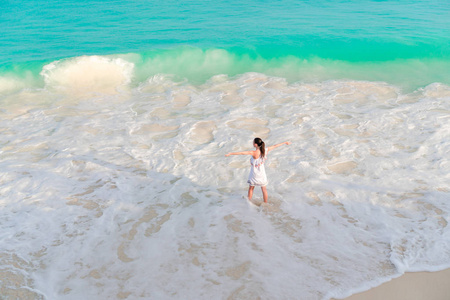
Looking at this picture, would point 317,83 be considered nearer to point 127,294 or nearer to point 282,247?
point 282,247

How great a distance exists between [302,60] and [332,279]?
549 inches

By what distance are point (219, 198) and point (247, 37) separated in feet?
47.4

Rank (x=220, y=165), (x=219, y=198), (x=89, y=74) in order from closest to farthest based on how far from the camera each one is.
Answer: (x=219, y=198), (x=220, y=165), (x=89, y=74)

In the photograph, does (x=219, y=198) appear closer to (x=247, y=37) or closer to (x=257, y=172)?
(x=257, y=172)

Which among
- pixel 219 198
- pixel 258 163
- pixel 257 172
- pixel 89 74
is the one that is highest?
pixel 258 163

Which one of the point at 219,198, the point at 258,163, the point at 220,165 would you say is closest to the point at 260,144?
the point at 258,163

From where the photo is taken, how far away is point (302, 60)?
1758cm

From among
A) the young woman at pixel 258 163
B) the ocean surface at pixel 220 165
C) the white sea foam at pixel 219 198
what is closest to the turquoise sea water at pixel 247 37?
the ocean surface at pixel 220 165

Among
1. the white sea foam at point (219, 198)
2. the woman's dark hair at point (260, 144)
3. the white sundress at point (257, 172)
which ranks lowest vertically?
the white sea foam at point (219, 198)

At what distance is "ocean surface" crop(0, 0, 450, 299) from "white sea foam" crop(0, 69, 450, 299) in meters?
0.03

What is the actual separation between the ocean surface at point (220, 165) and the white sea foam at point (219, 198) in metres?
0.03

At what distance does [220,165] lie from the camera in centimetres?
859

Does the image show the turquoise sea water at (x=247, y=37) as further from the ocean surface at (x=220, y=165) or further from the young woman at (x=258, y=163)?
the young woman at (x=258, y=163)

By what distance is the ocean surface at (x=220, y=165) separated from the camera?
546 centimetres
